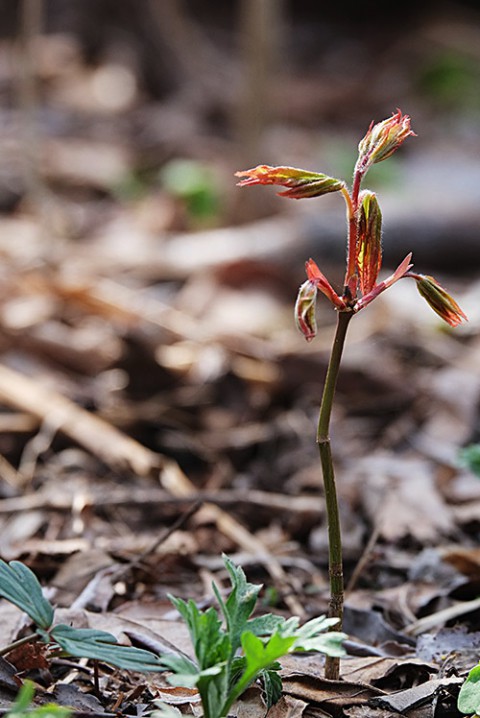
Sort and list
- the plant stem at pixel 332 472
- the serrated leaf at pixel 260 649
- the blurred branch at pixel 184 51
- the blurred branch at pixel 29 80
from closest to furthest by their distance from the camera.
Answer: the serrated leaf at pixel 260 649
the plant stem at pixel 332 472
the blurred branch at pixel 29 80
the blurred branch at pixel 184 51

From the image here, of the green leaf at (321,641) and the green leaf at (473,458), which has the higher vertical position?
the green leaf at (321,641)

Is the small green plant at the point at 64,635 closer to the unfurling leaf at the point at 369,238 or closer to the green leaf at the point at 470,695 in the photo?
the green leaf at the point at 470,695

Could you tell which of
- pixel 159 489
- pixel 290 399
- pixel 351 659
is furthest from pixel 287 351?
pixel 351 659

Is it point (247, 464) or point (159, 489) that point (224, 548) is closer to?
point (159, 489)

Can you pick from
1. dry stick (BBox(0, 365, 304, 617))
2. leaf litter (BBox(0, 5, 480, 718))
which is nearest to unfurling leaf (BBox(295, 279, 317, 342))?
leaf litter (BBox(0, 5, 480, 718))

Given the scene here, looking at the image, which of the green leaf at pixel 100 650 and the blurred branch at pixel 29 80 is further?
the blurred branch at pixel 29 80

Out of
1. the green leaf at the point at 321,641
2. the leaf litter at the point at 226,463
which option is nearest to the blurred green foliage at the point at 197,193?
the leaf litter at the point at 226,463

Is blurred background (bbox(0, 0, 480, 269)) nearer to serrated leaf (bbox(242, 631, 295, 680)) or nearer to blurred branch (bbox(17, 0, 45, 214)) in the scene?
blurred branch (bbox(17, 0, 45, 214))
